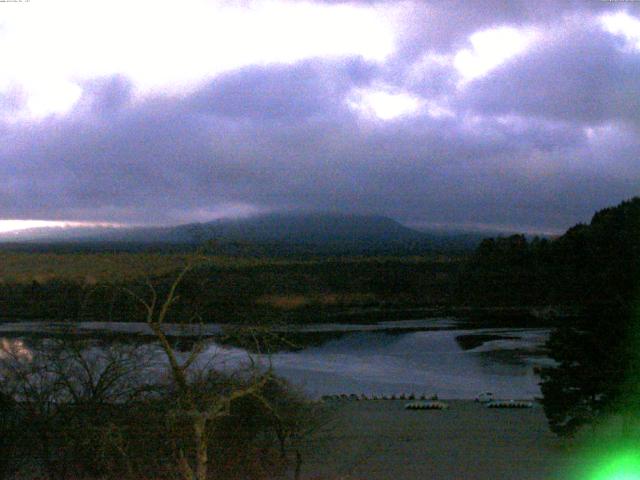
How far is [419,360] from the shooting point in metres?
37.3

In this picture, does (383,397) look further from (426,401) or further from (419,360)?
(419,360)

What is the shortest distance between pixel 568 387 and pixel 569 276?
632 inches

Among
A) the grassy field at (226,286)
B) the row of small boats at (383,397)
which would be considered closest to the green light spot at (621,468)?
the grassy field at (226,286)

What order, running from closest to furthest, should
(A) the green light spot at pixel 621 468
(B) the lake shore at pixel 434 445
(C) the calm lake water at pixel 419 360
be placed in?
1. (A) the green light spot at pixel 621 468
2. (B) the lake shore at pixel 434 445
3. (C) the calm lake water at pixel 419 360

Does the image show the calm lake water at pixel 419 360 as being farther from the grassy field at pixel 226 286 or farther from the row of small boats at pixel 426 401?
the grassy field at pixel 226 286

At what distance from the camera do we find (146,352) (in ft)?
35.8

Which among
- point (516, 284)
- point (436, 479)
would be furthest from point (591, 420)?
point (516, 284)

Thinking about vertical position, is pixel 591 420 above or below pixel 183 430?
below

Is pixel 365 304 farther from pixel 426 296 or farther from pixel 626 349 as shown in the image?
pixel 626 349

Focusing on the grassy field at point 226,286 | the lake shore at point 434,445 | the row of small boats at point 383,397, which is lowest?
the row of small boats at point 383,397

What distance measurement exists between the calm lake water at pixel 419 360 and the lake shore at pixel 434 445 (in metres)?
4.74

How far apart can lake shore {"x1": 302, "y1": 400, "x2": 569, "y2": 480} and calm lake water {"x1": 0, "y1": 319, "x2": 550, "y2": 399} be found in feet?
15.5

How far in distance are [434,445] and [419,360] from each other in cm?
1837

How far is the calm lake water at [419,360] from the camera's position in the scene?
102ft
